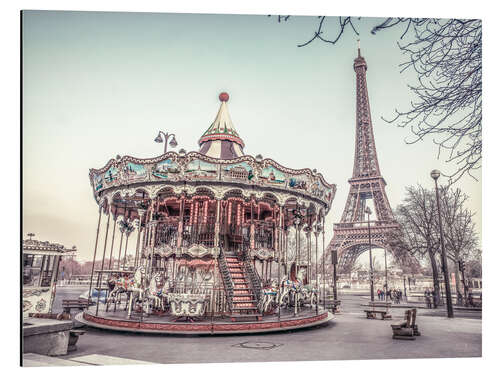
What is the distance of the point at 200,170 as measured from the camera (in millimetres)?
→ 8336

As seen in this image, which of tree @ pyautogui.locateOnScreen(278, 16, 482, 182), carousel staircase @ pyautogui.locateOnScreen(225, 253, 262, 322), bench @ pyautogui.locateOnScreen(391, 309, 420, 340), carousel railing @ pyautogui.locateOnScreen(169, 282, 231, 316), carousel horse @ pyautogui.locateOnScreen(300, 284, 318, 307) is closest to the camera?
tree @ pyautogui.locateOnScreen(278, 16, 482, 182)

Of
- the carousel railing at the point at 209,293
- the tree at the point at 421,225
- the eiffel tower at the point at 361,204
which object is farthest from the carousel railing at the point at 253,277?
the eiffel tower at the point at 361,204

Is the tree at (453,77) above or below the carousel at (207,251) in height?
above

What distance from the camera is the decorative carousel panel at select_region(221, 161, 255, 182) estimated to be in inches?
334

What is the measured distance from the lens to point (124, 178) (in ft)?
28.3

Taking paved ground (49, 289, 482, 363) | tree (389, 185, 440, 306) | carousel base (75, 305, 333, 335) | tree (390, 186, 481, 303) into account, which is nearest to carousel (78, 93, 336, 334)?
carousel base (75, 305, 333, 335)

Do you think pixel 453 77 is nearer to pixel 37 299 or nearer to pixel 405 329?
pixel 405 329

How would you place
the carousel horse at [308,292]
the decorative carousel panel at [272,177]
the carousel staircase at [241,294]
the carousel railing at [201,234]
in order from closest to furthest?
the carousel staircase at [241,294]
the decorative carousel panel at [272,177]
the carousel horse at [308,292]
the carousel railing at [201,234]

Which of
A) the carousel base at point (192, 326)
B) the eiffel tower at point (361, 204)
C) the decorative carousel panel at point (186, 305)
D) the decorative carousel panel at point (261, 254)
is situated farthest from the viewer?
the eiffel tower at point (361, 204)

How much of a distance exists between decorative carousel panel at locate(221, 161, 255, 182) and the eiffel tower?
697 inches

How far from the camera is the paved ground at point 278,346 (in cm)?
532

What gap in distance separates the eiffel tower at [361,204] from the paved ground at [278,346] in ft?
59.7

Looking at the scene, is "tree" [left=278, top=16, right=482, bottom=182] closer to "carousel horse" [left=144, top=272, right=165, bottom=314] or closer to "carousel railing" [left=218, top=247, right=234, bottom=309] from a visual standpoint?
"carousel railing" [left=218, top=247, right=234, bottom=309]

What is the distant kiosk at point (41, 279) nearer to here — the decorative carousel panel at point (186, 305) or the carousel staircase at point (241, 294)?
the decorative carousel panel at point (186, 305)
